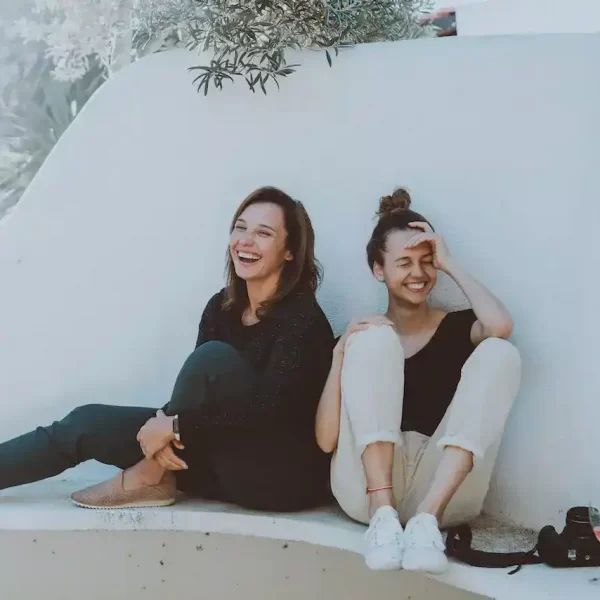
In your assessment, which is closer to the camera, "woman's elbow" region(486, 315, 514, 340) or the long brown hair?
"woman's elbow" region(486, 315, 514, 340)

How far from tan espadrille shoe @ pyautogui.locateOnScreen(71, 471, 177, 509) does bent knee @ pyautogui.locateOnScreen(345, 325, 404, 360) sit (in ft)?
2.51

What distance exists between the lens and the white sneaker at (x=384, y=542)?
7.01 feet

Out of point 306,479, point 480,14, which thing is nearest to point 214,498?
point 306,479

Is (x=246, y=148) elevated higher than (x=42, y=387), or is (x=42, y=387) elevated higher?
(x=246, y=148)

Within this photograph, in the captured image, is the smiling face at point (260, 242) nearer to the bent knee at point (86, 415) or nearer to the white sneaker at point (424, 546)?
the bent knee at point (86, 415)

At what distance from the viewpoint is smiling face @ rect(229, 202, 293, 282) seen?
2.75 meters

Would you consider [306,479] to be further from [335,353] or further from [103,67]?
[103,67]

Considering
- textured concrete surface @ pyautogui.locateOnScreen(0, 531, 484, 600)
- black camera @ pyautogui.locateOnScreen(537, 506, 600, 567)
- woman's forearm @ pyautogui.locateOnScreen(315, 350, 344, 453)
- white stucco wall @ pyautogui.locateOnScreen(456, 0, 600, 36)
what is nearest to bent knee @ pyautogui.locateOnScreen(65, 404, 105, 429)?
textured concrete surface @ pyautogui.locateOnScreen(0, 531, 484, 600)

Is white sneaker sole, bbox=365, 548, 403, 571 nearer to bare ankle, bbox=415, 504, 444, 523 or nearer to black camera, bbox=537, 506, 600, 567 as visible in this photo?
bare ankle, bbox=415, 504, 444, 523

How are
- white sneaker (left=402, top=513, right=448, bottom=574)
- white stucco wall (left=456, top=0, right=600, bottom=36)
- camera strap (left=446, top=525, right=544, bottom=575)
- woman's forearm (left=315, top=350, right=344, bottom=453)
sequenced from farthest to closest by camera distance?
white stucco wall (left=456, top=0, right=600, bottom=36), woman's forearm (left=315, top=350, right=344, bottom=453), camera strap (left=446, top=525, right=544, bottom=575), white sneaker (left=402, top=513, right=448, bottom=574)

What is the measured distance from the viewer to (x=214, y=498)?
283 centimetres

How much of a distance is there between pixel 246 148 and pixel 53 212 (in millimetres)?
733

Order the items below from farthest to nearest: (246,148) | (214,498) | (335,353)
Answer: (246,148) < (214,498) < (335,353)

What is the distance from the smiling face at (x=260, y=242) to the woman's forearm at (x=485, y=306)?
0.54 metres
